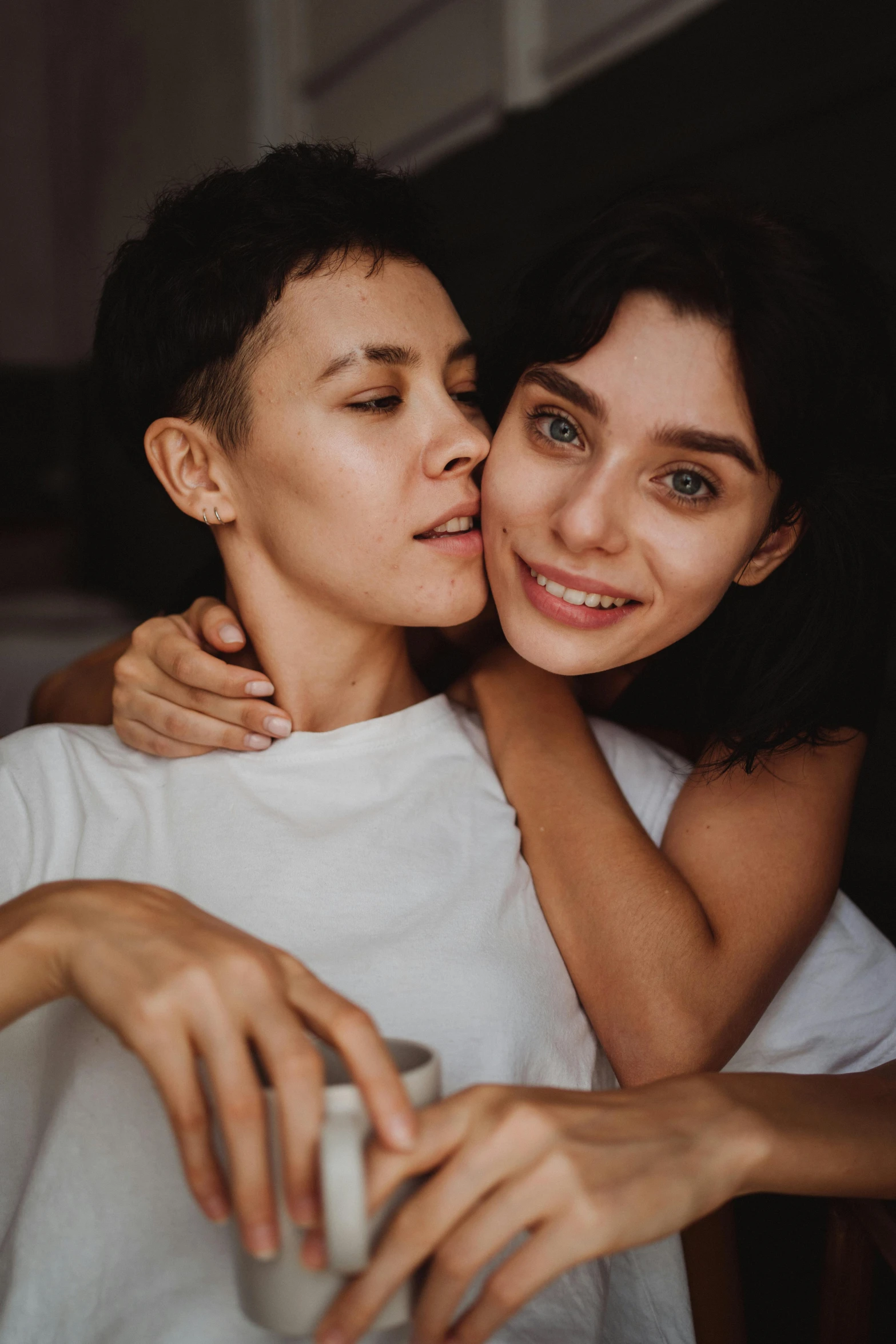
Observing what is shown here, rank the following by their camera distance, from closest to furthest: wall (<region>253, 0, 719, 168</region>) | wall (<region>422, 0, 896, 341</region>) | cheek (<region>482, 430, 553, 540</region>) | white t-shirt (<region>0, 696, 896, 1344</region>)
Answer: white t-shirt (<region>0, 696, 896, 1344</region>), cheek (<region>482, 430, 553, 540</region>), wall (<region>422, 0, 896, 341</region>), wall (<region>253, 0, 719, 168</region>)

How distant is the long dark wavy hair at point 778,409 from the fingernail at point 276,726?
50 centimetres

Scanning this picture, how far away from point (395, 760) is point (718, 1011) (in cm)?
45

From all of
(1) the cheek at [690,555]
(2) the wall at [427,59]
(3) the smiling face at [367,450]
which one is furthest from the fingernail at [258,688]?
(2) the wall at [427,59]

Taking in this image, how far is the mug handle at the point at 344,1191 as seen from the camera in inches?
24.9

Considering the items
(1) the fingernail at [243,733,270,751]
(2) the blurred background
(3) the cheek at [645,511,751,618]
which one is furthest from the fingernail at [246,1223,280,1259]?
(2) the blurred background

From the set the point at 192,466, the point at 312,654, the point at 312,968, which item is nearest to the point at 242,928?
the point at 312,968

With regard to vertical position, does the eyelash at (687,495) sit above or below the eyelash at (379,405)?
below

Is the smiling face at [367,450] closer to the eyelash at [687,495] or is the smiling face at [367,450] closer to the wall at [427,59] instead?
the eyelash at [687,495]

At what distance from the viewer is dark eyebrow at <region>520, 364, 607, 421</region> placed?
1.17 meters

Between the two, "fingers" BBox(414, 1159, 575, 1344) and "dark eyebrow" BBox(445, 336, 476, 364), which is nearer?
"fingers" BBox(414, 1159, 575, 1344)

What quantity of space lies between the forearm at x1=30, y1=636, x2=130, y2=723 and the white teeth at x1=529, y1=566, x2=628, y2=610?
67cm

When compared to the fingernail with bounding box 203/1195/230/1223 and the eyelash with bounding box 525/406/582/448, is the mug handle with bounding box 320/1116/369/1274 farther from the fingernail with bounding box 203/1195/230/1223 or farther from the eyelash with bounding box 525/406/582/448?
the eyelash with bounding box 525/406/582/448

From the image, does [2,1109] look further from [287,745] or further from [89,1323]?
[287,745]

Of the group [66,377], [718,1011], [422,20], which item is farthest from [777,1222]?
[66,377]
